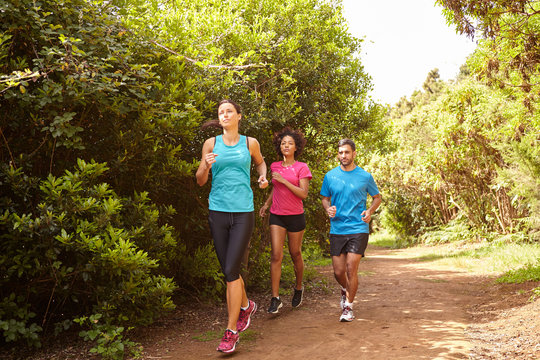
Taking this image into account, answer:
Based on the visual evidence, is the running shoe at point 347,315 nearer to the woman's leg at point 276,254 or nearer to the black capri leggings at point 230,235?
the woman's leg at point 276,254

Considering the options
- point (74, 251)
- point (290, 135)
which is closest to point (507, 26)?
point (290, 135)

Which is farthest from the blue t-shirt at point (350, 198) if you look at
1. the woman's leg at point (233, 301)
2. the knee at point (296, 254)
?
the woman's leg at point (233, 301)

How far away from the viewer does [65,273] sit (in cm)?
387

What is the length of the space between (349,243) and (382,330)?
1092 millimetres

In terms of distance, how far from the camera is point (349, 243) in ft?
18.0

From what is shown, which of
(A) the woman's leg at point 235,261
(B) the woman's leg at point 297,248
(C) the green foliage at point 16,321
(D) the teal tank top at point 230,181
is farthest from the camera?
(B) the woman's leg at point 297,248

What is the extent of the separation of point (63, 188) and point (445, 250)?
15232 mm

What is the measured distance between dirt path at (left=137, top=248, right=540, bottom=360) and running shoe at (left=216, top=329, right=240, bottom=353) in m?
0.09

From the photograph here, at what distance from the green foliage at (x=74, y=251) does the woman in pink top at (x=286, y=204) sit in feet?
6.01

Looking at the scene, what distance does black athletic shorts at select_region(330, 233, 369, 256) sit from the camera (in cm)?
543

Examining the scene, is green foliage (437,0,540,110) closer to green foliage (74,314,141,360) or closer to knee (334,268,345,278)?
knee (334,268,345,278)

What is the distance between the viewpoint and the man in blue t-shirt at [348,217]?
17.8 ft

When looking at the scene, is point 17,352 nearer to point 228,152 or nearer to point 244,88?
point 228,152

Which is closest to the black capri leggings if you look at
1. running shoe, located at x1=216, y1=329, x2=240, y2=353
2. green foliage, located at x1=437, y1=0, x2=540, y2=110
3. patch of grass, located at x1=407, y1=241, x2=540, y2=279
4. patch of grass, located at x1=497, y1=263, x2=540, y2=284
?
running shoe, located at x1=216, y1=329, x2=240, y2=353
